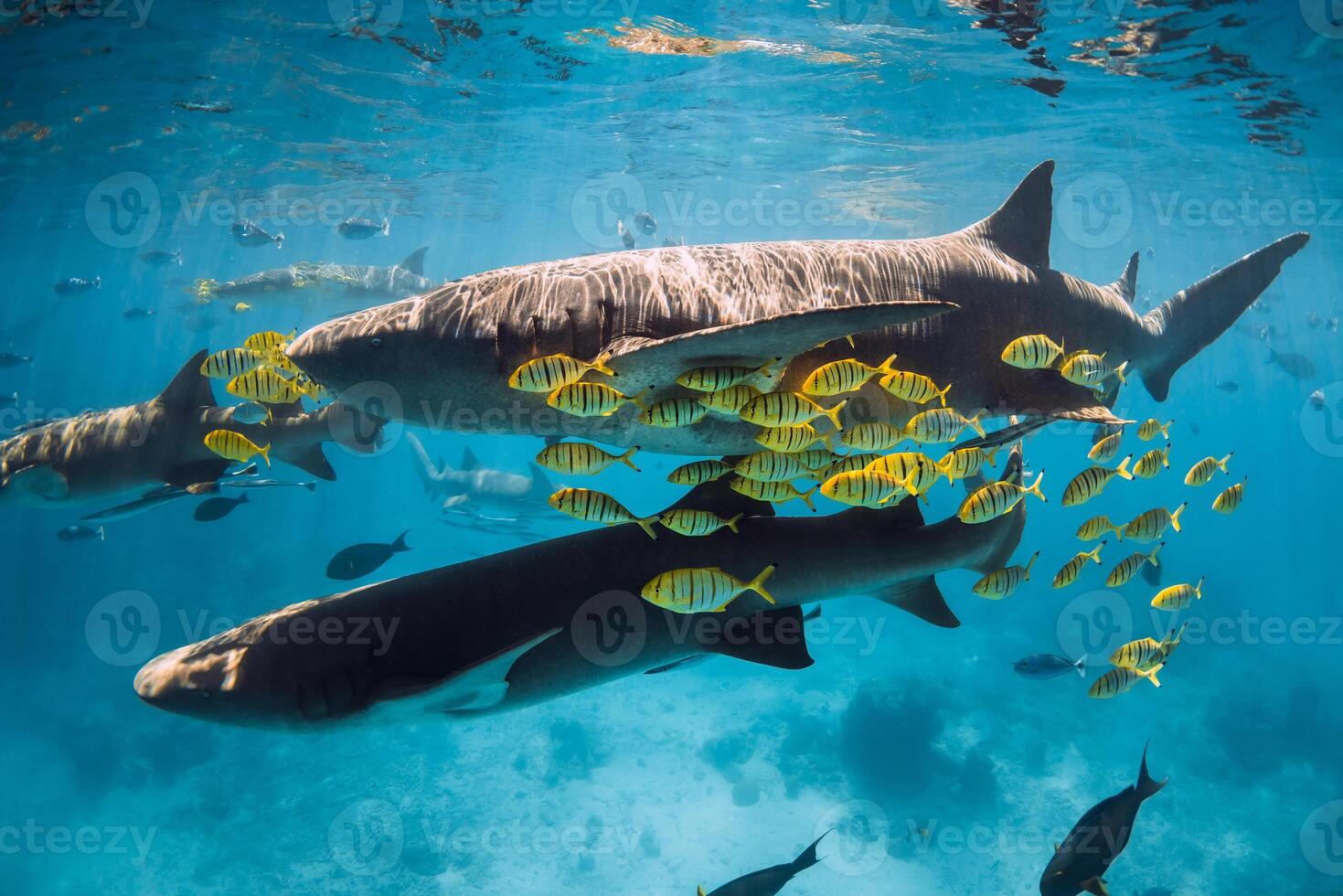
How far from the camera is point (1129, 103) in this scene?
57.5ft

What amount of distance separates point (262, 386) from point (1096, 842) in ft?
26.1

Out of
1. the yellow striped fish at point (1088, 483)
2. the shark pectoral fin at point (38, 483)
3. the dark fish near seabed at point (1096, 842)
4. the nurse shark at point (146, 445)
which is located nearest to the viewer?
the yellow striped fish at point (1088, 483)

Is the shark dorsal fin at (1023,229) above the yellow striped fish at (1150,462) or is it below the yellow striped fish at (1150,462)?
above

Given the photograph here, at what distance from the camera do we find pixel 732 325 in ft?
→ 9.26

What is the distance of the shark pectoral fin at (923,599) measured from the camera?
4.71 m

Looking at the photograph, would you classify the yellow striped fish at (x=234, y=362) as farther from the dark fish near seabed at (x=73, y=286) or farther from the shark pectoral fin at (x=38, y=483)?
the dark fish near seabed at (x=73, y=286)

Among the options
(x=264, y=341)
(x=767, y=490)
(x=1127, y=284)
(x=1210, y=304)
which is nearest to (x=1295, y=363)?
(x=1127, y=284)

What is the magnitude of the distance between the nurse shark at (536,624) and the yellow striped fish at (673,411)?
97cm

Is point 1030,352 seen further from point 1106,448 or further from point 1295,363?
point 1295,363

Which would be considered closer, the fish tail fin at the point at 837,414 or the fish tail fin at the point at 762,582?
the fish tail fin at the point at 762,582

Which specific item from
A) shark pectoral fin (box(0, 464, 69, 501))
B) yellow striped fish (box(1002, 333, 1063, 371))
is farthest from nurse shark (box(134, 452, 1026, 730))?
shark pectoral fin (box(0, 464, 69, 501))

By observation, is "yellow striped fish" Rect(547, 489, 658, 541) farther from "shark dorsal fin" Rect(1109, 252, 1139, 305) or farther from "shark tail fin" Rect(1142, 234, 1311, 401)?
"shark dorsal fin" Rect(1109, 252, 1139, 305)

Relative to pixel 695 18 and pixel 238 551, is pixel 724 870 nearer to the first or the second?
pixel 695 18

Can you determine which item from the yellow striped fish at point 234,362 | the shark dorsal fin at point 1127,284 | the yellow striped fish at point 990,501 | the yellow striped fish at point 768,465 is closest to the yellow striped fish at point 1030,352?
the yellow striped fish at point 990,501
